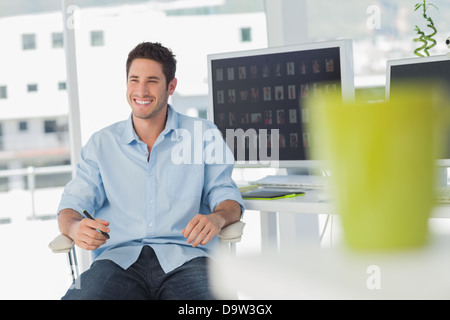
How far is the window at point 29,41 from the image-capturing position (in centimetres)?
594

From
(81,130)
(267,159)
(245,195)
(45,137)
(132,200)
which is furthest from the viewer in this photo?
(45,137)

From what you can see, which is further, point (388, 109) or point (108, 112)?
point (108, 112)

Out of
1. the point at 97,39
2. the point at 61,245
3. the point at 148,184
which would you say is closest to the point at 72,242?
the point at 61,245

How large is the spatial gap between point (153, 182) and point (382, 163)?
1619mm

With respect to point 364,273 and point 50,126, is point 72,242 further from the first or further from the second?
point 50,126

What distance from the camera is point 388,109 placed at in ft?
1.28

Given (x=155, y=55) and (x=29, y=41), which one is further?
(x=29, y=41)

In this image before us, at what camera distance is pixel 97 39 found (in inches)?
138

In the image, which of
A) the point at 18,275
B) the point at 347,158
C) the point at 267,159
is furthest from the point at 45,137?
the point at 347,158

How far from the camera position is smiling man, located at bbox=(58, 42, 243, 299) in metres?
1.88

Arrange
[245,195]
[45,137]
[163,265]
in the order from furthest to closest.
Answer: [45,137]
[245,195]
[163,265]

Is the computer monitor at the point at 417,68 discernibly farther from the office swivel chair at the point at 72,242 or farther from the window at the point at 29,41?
the window at the point at 29,41

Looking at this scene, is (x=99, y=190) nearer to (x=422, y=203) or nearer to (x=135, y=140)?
(x=135, y=140)

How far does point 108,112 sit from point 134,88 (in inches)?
59.0
